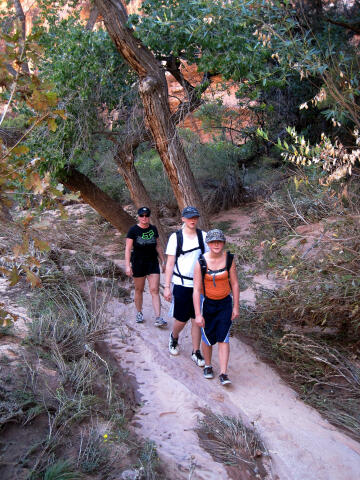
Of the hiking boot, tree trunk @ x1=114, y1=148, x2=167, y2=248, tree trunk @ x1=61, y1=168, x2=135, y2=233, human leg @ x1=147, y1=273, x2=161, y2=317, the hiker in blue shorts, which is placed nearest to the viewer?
the hiker in blue shorts

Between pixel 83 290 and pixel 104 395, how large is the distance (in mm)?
2856

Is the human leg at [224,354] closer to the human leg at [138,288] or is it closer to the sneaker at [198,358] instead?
the sneaker at [198,358]

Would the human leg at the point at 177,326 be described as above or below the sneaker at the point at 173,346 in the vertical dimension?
above

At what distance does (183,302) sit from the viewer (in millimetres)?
5113

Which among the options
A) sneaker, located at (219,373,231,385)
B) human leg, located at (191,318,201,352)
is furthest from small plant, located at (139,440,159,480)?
human leg, located at (191,318,201,352)

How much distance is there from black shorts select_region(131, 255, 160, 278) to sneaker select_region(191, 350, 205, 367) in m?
1.29

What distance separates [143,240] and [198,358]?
5.46ft

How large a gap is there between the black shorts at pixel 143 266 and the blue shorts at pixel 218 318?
56.6 inches

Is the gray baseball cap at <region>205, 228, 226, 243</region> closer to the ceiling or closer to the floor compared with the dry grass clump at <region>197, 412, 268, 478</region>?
closer to the ceiling

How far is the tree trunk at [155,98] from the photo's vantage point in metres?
7.41

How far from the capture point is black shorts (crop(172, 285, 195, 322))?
16.7ft

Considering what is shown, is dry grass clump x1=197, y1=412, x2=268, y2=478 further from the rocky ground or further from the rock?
the rock

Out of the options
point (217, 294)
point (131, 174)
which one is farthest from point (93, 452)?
point (131, 174)

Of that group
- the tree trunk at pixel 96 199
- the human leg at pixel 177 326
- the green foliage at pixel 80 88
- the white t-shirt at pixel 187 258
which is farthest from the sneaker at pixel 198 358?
the tree trunk at pixel 96 199
